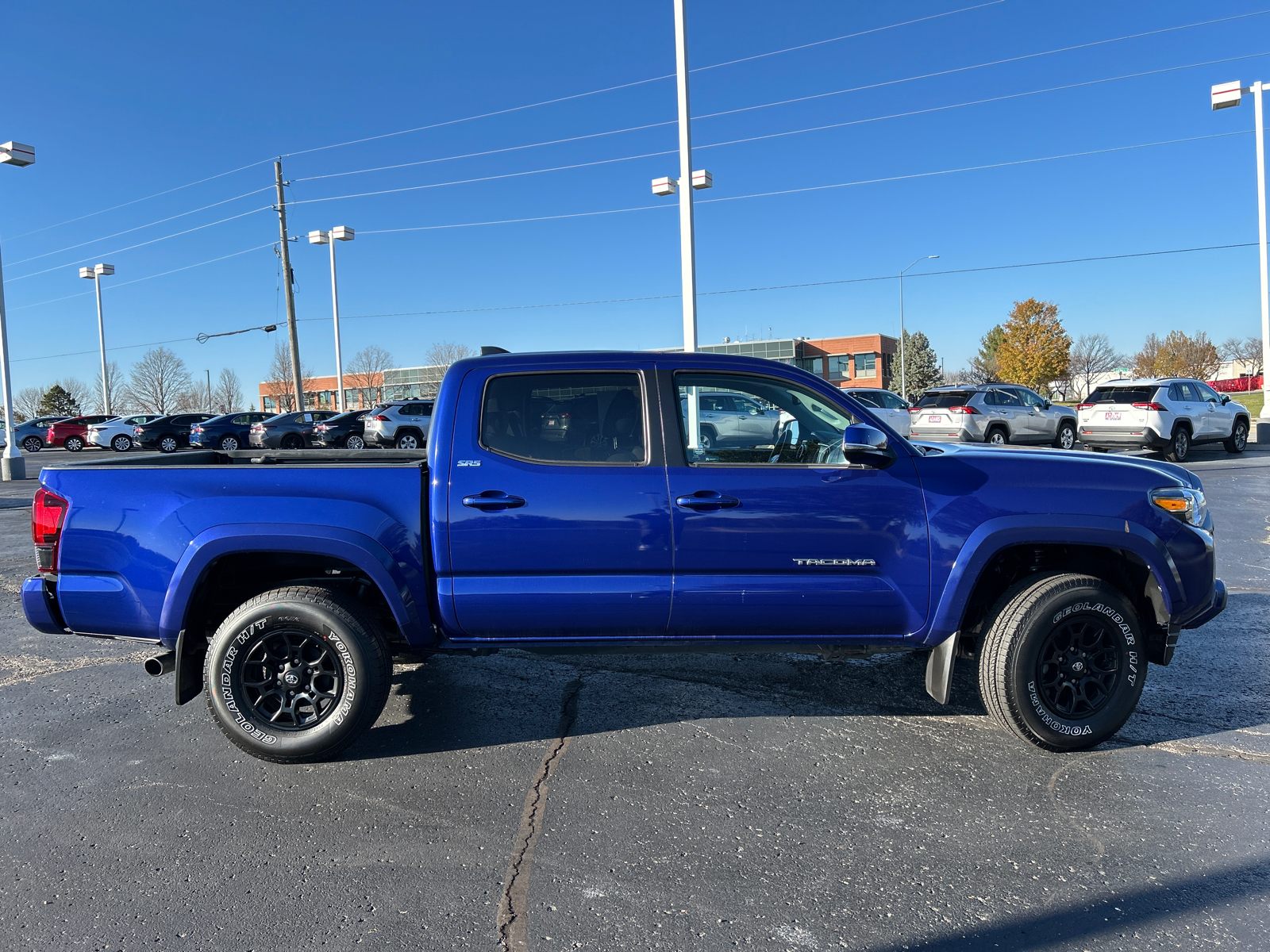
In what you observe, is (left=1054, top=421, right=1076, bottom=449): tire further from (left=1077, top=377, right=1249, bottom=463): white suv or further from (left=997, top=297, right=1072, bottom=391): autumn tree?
(left=997, top=297, right=1072, bottom=391): autumn tree

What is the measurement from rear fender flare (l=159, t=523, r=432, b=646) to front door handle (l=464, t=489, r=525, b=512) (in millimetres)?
431

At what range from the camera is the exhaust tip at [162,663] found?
3803 mm

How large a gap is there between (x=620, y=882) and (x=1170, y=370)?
311ft

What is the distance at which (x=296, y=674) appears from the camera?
381cm

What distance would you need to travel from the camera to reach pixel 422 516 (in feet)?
12.3

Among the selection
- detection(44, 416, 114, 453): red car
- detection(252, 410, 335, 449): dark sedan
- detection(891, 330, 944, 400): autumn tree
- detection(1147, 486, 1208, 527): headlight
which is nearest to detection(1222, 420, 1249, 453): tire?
detection(1147, 486, 1208, 527): headlight

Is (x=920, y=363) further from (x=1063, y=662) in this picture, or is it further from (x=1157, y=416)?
(x=1063, y=662)

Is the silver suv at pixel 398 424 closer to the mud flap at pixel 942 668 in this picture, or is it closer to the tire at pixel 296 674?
the tire at pixel 296 674

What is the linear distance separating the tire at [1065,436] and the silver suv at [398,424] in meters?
18.2

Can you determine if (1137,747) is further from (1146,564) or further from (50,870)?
(50,870)

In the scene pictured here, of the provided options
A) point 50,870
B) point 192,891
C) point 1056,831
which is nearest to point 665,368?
point 1056,831

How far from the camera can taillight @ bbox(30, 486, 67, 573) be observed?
3.80m

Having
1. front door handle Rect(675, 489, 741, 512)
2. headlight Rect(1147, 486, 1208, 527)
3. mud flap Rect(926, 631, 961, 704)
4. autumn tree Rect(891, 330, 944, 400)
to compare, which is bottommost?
mud flap Rect(926, 631, 961, 704)

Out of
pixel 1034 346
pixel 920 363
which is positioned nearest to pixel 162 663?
pixel 1034 346
